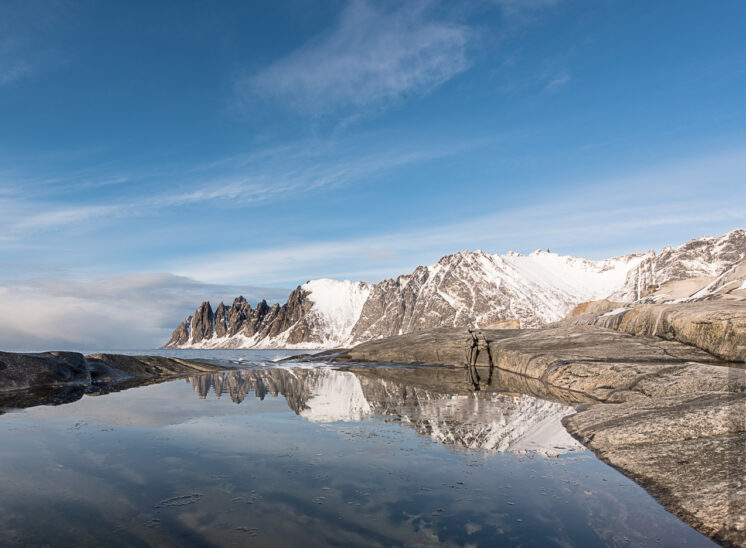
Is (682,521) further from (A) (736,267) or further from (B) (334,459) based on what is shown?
(A) (736,267)

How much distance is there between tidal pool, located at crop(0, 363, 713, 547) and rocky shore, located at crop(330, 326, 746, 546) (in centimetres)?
50

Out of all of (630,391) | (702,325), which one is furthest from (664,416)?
(702,325)

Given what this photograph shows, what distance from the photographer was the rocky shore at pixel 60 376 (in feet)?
64.5

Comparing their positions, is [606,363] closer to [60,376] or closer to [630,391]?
[630,391]

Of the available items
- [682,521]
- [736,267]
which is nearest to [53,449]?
[682,521]

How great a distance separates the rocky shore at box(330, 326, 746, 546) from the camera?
6770mm

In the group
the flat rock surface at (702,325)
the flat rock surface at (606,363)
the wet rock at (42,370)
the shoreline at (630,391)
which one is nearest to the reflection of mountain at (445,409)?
the shoreline at (630,391)

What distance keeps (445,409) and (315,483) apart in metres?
8.84

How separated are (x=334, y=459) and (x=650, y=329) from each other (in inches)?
1008

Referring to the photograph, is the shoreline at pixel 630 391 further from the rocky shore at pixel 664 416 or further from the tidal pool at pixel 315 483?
the tidal pool at pixel 315 483

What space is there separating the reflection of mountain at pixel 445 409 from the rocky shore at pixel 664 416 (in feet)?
3.43

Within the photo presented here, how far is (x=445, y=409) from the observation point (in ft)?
52.0

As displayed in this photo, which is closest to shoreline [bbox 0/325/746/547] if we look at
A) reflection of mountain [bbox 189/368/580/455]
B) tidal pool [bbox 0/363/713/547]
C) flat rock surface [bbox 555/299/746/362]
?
tidal pool [bbox 0/363/713/547]

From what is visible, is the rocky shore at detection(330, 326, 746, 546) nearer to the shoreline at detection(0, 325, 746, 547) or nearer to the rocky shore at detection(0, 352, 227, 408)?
the shoreline at detection(0, 325, 746, 547)
